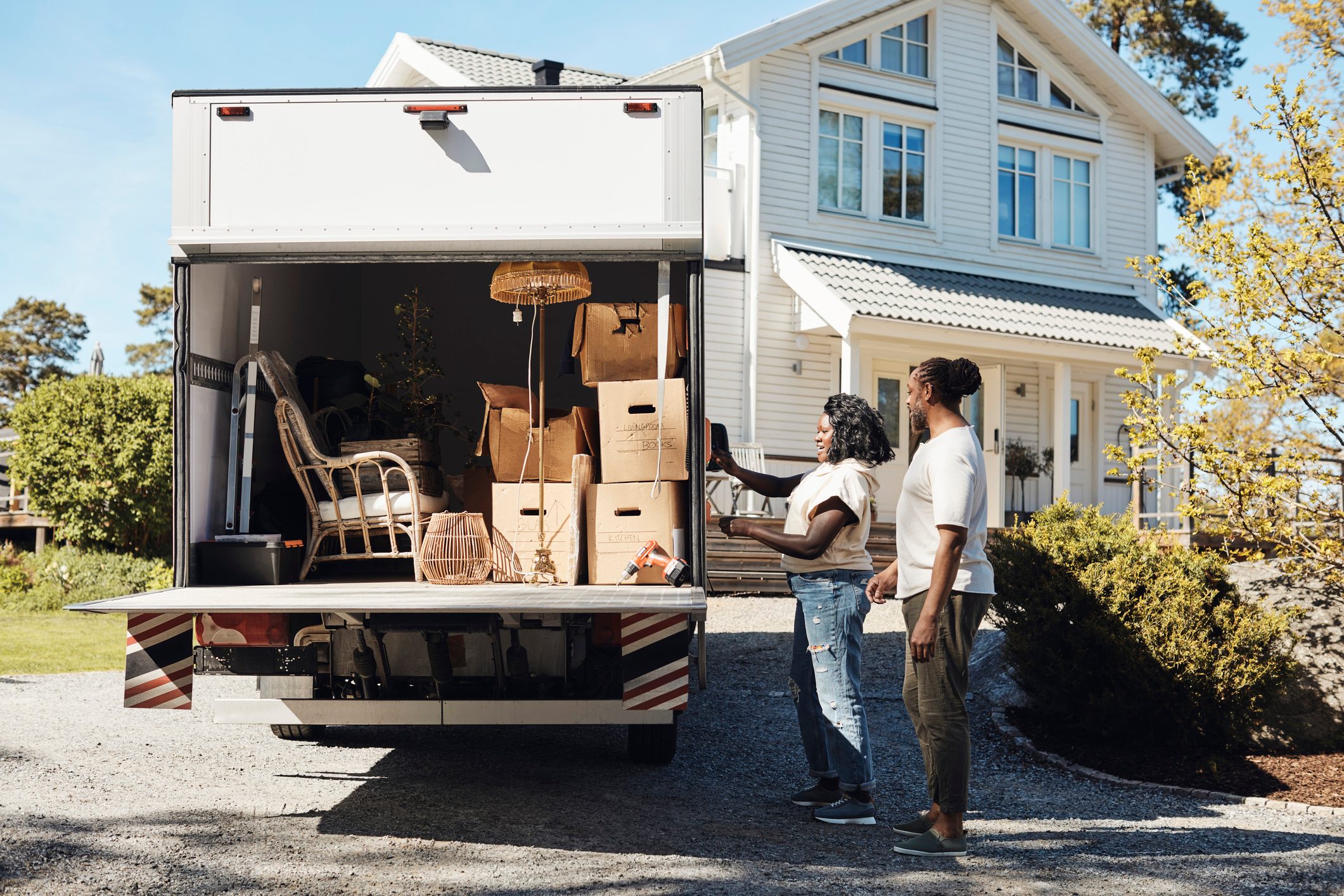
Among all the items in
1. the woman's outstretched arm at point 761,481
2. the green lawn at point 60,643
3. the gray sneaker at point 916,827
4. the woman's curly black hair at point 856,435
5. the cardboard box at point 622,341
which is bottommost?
the green lawn at point 60,643

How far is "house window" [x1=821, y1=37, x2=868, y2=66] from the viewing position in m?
15.7

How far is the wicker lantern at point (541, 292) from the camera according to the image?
565 cm

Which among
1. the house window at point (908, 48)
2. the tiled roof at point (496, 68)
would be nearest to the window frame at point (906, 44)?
the house window at point (908, 48)

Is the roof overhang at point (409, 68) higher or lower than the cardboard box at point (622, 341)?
higher

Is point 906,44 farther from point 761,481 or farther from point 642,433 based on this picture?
point 642,433

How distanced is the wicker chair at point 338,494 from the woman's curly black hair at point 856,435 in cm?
206

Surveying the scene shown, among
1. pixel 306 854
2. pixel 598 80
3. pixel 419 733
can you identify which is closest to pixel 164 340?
pixel 598 80

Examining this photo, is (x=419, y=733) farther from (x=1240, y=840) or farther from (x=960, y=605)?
(x=1240, y=840)

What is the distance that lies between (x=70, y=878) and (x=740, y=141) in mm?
12468

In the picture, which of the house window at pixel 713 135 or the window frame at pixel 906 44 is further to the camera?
the window frame at pixel 906 44

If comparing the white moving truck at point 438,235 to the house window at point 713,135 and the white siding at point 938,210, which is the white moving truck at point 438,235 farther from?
the house window at point 713,135

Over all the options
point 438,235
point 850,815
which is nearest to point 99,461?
point 438,235

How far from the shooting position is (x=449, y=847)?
464 cm

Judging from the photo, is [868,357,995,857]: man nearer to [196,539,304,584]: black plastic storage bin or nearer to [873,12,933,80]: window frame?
[196,539,304,584]: black plastic storage bin
